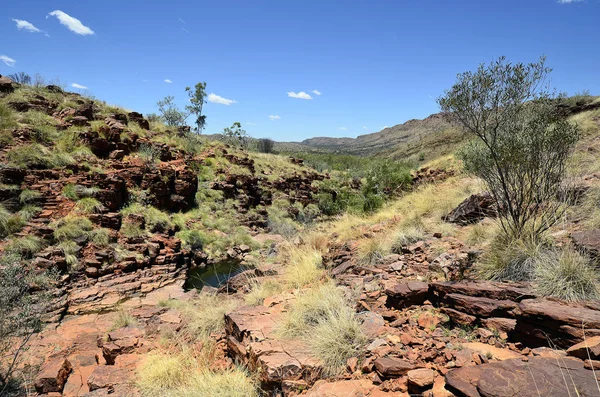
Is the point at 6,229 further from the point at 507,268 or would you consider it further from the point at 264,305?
the point at 507,268

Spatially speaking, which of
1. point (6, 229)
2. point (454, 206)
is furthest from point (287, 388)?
point (6, 229)

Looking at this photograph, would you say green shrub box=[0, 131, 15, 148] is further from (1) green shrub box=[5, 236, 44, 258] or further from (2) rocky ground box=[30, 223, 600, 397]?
(2) rocky ground box=[30, 223, 600, 397]

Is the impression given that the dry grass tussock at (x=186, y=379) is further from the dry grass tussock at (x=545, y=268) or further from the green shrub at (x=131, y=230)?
the green shrub at (x=131, y=230)

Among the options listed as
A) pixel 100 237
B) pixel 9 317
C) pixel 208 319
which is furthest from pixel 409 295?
pixel 100 237

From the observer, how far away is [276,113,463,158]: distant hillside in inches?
1663

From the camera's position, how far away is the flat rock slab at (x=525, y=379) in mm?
2045

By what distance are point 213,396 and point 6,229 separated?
465 inches

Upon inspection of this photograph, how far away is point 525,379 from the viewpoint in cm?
219

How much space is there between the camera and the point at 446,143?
43.6 m

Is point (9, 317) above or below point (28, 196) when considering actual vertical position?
below

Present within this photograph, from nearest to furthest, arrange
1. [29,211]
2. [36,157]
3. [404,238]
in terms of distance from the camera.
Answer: [404,238], [29,211], [36,157]

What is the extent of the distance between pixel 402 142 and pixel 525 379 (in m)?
106

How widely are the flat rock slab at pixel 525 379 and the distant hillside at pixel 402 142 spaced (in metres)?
4.29

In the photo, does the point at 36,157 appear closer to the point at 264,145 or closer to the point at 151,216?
the point at 151,216
